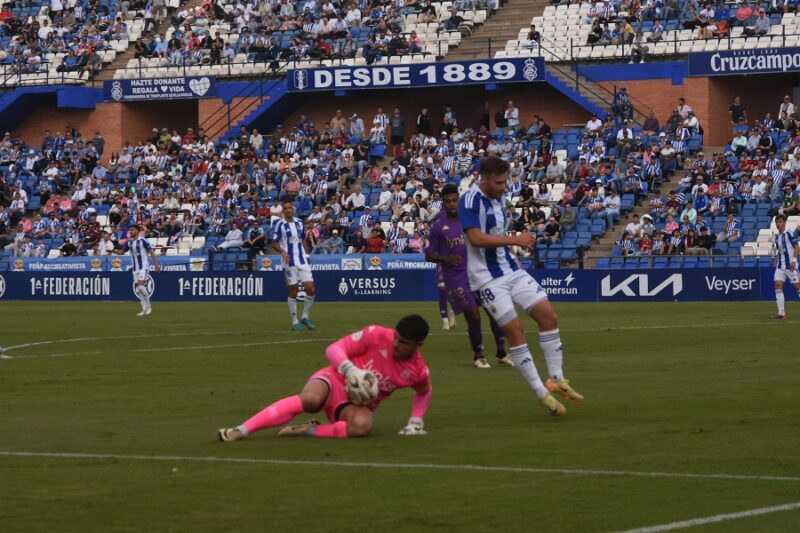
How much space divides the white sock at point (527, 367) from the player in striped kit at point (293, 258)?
49.9 ft

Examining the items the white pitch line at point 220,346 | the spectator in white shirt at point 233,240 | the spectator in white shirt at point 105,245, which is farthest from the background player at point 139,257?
the spectator in white shirt at point 105,245

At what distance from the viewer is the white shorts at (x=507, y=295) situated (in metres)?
14.1

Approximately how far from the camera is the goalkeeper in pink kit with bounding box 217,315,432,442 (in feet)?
38.7

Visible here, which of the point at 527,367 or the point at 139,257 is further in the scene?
the point at 139,257

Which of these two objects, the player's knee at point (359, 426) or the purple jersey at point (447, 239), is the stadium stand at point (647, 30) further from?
the player's knee at point (359, 426)

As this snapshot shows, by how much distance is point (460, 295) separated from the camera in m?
20.5

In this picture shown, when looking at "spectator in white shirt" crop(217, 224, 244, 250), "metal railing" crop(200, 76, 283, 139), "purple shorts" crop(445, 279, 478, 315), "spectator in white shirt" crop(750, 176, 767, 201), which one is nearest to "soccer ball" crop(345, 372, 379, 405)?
"purple shorts" crop(445, 279, 478, 315)

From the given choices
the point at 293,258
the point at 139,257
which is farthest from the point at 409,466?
the point at 139,257

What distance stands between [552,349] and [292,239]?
15.4 metres

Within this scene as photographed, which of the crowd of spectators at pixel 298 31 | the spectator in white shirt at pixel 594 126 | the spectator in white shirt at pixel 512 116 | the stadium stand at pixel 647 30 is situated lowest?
the spectator in white shirt at pixel 594 126

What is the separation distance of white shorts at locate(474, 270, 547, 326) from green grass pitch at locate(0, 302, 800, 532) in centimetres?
92

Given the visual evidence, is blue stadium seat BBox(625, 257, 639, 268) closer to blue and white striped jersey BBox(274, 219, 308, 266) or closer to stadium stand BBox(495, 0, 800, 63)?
stadium stand BBox(495, 0, 800, 63)

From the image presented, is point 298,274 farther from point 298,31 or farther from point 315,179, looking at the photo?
point 298,31

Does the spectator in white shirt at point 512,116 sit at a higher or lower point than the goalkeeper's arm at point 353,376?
higher
